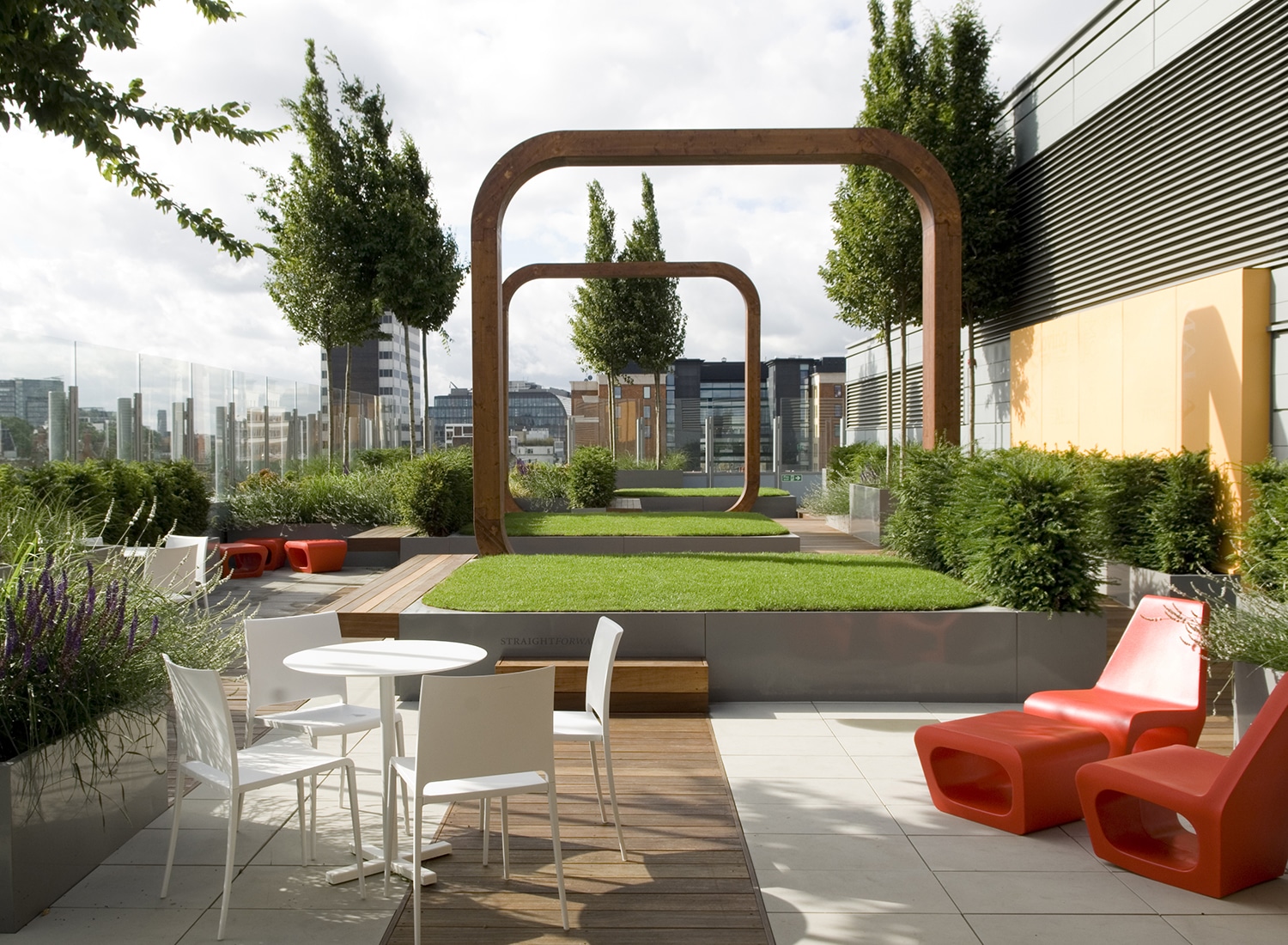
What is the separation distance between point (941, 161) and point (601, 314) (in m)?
10.6

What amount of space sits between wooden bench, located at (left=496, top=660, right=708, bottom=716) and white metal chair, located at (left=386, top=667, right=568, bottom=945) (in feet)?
7.91

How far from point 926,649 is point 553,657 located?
7.56 ft

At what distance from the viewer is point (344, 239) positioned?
16078 mm

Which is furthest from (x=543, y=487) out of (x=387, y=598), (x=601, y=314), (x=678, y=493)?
(x=387, y=598)

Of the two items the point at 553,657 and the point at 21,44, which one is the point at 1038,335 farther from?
the point at 21,44

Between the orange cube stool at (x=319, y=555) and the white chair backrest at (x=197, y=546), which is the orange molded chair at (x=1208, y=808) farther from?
the orange cube stool at (x=319, y=555)

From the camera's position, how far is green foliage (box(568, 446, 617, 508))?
16.1m

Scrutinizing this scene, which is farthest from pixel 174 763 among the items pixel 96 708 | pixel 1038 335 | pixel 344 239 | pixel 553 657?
pixel 344 239

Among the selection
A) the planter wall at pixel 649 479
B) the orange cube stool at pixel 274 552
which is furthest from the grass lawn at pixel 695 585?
the planter wall at pixel 649 479

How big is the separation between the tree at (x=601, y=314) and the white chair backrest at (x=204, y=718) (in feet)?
62.5

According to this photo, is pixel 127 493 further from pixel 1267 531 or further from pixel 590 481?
pixel 1267 531

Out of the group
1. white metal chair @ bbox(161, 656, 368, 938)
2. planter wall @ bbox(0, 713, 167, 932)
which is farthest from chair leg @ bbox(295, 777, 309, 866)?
planter wall @ bbox(0, 713, 167, 932)

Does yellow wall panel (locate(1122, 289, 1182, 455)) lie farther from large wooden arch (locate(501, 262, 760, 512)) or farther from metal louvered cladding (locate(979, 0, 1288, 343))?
large wooden arch (locate(501, 262, 760, 512))

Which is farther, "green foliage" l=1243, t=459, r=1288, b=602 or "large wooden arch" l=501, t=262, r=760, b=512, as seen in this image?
"large wooden arch" l=501, t=262, r=760, b=512
